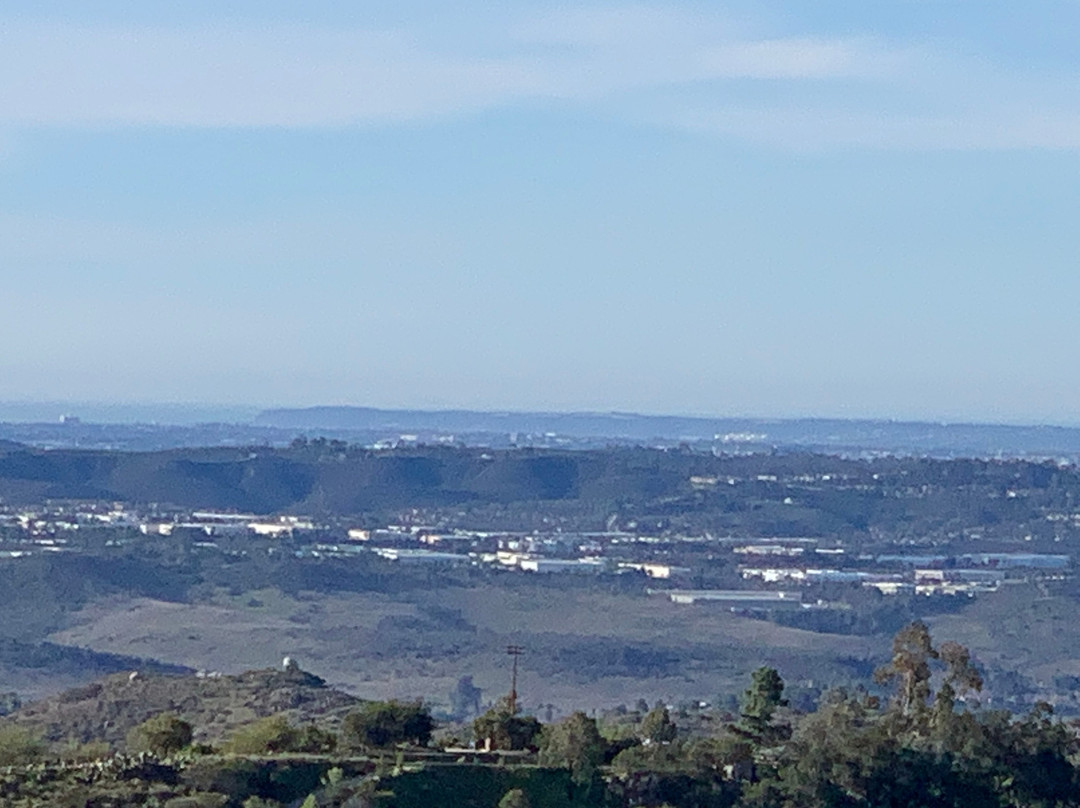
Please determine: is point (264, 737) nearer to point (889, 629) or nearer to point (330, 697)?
point (330, 697)

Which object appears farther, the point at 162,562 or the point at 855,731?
the point at 162,562

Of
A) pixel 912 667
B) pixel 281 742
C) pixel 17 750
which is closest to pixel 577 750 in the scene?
pixel 281 742

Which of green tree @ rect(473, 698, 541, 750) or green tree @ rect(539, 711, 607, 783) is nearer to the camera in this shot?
green tree @ rect(539, 711, 607, 783)

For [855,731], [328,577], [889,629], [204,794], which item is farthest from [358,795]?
[328,577]

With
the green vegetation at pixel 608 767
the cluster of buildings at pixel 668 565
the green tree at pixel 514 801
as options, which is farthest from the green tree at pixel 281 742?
the cluster of buildings at pixel 668 565

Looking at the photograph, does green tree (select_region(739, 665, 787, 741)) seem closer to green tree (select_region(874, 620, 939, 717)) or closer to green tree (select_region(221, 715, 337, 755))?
green tree (select_region(874, 620, 939, 717))

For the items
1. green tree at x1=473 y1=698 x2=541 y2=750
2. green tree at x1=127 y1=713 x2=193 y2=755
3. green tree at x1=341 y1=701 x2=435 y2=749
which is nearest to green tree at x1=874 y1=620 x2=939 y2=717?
green tree at x1=473 y1=698 x2=541 y2=750
